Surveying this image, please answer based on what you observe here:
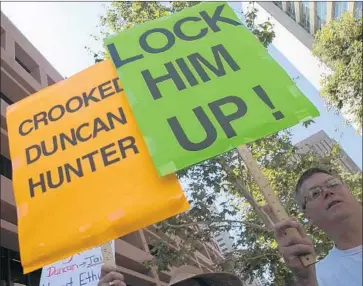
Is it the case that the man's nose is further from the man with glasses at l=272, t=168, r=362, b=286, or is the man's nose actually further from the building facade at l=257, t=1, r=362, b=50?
the building facade at l=257, t=1, r=362, b=50

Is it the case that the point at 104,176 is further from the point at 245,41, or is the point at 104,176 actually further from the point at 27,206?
the point at 245,41

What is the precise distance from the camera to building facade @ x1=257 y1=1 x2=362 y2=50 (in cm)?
2578

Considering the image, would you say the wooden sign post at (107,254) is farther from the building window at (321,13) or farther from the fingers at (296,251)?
the building window at (321,13)

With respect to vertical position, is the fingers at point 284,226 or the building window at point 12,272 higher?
the building window at point 12,272

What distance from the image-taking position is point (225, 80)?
7.19 ft

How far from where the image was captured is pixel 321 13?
27.0 metres

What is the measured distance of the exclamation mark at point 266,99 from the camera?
1.96 metres

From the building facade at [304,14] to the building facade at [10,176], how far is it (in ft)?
51.8

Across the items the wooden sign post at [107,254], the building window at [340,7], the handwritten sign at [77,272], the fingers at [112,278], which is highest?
the building window at [340,7]

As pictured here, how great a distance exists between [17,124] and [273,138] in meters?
9.38

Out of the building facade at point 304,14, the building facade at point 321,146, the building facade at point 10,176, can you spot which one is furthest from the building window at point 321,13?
the building facade at point 10,176

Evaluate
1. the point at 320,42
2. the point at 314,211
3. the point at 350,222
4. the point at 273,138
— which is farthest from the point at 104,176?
the point at 320,42

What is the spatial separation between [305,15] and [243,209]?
21373mm

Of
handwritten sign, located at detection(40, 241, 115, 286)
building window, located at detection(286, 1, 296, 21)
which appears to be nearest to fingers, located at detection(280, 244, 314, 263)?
handwritten sign, located at detection(40, 241, 115, 286)
